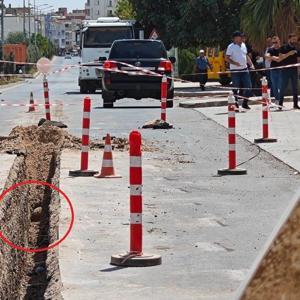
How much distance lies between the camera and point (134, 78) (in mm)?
27359

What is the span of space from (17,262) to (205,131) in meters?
11.4

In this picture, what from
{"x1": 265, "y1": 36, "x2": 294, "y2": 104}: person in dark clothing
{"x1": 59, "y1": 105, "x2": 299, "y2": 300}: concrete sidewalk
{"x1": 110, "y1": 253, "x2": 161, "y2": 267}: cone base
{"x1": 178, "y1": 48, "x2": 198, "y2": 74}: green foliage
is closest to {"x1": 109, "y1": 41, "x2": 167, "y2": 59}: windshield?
{"x1": 265, "y1": 36, "x2": 294, "y2": 104}: person in dark clothing

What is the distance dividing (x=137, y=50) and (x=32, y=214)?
1707 centimetres

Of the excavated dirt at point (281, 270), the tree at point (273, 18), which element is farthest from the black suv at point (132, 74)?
the excavated dirt at point (281, 270)

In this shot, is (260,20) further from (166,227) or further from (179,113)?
(166,227)

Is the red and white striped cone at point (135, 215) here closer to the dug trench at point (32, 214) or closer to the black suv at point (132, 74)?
the dug trench at point (32, 214)

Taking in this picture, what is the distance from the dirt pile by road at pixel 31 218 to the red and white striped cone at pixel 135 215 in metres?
0.46

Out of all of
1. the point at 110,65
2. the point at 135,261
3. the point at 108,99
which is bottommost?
the point at 108,99

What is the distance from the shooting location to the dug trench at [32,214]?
7.22 m

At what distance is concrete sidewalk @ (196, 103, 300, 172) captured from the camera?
14.8m

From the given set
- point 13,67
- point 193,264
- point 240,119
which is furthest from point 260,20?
point 13,67

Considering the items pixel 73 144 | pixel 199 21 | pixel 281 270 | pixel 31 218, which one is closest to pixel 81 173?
pixel 31 218

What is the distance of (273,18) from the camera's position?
3127 cm

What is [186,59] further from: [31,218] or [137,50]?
[31,218]
